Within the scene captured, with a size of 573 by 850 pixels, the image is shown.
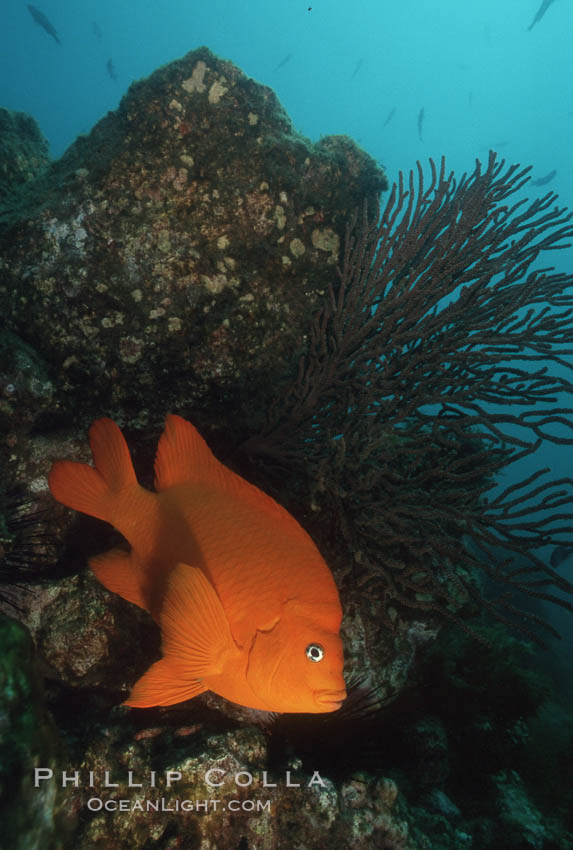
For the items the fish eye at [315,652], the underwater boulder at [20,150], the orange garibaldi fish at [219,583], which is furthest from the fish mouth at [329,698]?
the underwater boulder at [20,150]

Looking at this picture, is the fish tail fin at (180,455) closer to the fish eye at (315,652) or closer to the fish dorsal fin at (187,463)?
the fish dorsal fin at (187,463)

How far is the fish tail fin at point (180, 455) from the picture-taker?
1.88 meters

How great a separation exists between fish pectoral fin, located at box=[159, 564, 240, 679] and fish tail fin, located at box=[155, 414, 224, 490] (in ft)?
1.56

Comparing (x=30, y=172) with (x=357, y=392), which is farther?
(x=30, y=172)

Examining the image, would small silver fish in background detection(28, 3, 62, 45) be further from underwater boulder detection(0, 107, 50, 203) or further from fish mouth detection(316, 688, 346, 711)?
fish mouth detection(316, 688, 346, 711)

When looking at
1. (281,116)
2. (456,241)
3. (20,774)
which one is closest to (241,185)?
(281,116)

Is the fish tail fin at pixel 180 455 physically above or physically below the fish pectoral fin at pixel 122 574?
above

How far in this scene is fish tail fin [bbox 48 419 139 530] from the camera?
187 centimetres

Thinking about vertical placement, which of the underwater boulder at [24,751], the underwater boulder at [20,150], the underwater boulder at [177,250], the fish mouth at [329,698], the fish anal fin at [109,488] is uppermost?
the underwater boulder at [20,150]

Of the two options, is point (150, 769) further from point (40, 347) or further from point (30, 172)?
point (30, 172)

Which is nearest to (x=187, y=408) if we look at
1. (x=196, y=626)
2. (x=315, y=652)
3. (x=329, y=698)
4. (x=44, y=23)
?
(x=196, y=626)

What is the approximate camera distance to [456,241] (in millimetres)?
2891

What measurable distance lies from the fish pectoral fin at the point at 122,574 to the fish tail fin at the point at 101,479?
0.22 metres

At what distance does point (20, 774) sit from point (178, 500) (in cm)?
108
